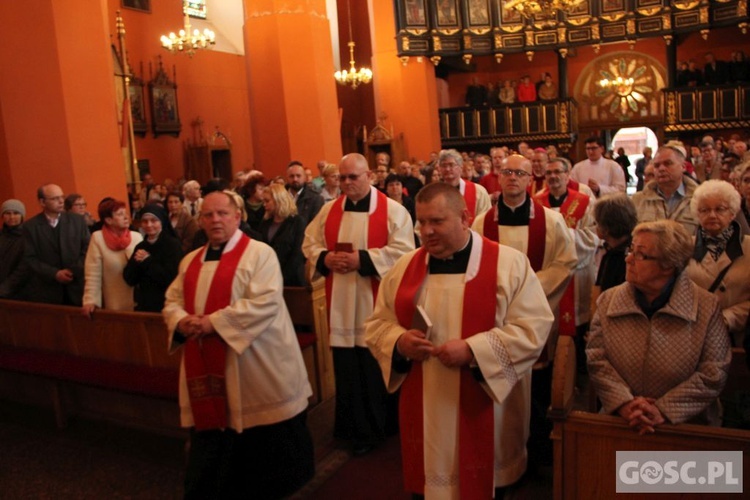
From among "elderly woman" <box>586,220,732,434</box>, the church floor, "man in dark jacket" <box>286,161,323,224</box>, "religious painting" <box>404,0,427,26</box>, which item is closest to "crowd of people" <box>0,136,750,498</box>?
"elderly woman" <box>586,220,732,434</box>

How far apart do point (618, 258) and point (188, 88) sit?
15.7m

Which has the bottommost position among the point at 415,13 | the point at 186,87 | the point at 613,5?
the point at 186,87

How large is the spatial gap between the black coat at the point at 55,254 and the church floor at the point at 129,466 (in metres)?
1.15

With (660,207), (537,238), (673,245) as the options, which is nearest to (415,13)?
(660,207)

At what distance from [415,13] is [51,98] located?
13347mm

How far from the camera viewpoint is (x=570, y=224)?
533 cm

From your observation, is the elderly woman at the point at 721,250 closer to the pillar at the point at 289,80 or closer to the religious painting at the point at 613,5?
the pillar at the point at 289,80

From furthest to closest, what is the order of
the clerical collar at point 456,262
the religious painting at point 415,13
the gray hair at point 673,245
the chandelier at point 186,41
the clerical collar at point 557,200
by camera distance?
the religious painting at point 415,13 < the chandelier at point 186,41 < the clerical collar at point 557,200 < the clerical collar at point 456,262 < the gray hair at point 673,245

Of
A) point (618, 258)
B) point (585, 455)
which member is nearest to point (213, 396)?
point (585, 455)

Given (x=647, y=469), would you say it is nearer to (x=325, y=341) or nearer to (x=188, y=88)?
(x=325, y=341)

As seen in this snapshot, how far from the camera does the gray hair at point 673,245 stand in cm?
270

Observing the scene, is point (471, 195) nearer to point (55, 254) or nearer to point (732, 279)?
point (732, 279)

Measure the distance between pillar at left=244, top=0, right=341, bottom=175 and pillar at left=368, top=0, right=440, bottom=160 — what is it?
7058 millimetres

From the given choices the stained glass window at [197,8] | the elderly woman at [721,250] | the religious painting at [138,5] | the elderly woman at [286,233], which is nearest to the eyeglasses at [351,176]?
the elderly woman at [286,233]
